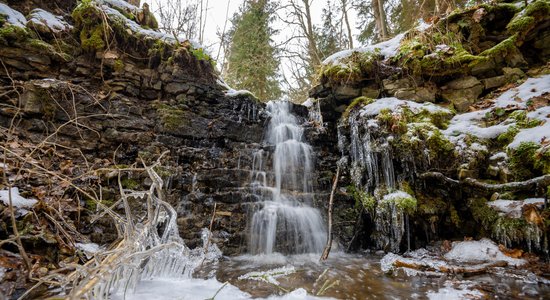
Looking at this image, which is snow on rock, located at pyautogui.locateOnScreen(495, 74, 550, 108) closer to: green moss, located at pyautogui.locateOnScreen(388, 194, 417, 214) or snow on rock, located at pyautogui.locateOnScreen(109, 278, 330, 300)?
green moss, located at pyautogui.locateOnScreen(388, 194, 417, 214)

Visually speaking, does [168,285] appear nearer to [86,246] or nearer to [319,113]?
[86,246]

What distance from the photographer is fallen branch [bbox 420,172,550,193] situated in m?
3.20

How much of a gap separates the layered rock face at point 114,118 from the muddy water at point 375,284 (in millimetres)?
1380

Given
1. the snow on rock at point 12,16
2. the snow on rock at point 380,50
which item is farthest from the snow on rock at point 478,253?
the snow on rock at point 12,16

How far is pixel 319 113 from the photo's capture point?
7.07m

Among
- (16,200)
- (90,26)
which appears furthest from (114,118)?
(16,200)

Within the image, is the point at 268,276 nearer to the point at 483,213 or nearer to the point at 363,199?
the point at 363,199

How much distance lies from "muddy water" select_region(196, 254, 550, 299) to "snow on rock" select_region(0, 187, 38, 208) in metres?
2.19

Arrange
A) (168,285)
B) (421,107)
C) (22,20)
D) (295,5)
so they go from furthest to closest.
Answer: (295,5), (421,107), (22,20), (168,285)

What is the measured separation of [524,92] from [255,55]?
1058 centimetres

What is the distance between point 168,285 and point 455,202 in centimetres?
448

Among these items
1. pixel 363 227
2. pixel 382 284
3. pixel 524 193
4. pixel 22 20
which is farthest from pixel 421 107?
pixel 22 20

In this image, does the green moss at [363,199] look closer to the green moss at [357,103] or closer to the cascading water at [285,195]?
the cascading water at [285,195]

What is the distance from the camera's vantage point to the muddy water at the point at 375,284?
247 centimetres
